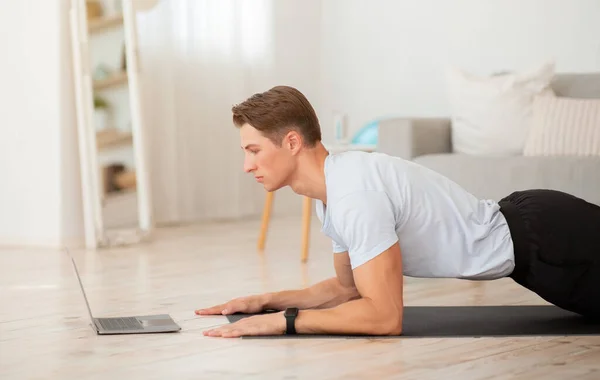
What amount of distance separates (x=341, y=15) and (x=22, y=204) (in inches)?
99.4

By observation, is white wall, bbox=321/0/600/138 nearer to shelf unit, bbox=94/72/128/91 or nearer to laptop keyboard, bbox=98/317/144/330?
shelf unit, bbox=94/72/128/91

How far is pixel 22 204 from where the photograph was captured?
4.57 metres

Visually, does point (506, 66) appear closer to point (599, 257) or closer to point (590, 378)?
point (599, 257)

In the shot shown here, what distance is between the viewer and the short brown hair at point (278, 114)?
2.31 metres

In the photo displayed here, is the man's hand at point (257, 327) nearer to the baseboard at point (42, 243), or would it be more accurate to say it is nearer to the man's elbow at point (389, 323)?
the man's elbow at point (389, 323)

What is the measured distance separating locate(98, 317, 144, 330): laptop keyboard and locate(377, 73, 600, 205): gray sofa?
1.49 m

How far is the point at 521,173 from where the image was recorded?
11.4 feet

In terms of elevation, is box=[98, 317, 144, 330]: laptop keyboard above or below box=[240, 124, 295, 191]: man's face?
below

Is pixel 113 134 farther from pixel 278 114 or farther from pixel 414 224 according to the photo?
pixel 414 224

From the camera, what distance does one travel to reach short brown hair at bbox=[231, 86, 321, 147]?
7.57 feet

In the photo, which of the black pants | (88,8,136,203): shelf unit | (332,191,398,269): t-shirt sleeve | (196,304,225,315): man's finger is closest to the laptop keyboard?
(196,304,225,315): man's finger

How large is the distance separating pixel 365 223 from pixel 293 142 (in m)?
0.29

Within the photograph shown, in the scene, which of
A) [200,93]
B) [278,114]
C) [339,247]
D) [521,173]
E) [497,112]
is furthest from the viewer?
[200,93]

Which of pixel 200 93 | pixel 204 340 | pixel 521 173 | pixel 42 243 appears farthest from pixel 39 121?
pixel 204 340
